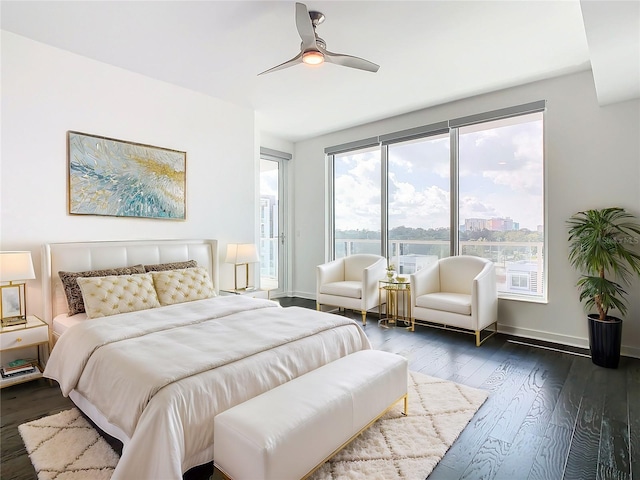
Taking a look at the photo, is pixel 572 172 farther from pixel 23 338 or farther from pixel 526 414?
pixel 23 338

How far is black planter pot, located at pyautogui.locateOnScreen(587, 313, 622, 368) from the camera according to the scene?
316 cm

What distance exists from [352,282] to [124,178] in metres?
3.20

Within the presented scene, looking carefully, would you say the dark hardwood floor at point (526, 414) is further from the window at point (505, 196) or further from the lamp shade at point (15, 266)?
the window at point (505, 196)

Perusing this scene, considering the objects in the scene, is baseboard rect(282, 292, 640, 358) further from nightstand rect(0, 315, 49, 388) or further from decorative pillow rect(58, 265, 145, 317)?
nightstand rect(0, 315, 49, 388)

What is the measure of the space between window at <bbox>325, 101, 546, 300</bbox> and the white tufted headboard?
269 cm

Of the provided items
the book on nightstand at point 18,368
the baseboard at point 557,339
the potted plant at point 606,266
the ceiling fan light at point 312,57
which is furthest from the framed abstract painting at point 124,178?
the potted plant at point 606,266

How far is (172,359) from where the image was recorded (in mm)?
1896

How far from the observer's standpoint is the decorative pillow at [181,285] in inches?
127

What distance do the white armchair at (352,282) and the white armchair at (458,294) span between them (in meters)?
0.65

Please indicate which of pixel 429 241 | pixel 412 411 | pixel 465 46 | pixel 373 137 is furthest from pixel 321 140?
pixel 412 411

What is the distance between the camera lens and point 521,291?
426 cm

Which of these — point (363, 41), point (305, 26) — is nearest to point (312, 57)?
point (305, 26)

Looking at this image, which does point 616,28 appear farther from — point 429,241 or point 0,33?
point 0,33

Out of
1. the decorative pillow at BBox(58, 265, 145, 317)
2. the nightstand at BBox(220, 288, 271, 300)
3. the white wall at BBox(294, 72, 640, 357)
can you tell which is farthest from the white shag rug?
the nightstand at BBox(220, 288, 271, 300)
